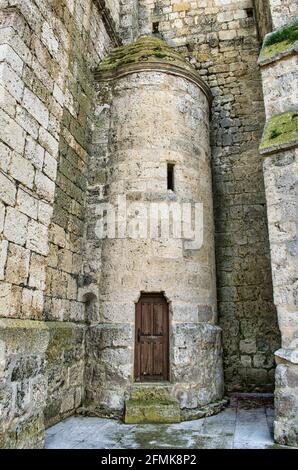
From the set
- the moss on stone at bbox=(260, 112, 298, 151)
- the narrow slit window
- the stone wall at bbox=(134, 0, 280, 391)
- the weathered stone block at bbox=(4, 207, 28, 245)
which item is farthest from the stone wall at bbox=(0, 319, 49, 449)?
the stone wall at bbox=(134, 0, 280, 391)

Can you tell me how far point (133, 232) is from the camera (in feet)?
17.5

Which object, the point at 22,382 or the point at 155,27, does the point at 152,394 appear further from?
the point at 155,27

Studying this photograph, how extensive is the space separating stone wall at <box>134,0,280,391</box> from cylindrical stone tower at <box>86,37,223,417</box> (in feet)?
2.61

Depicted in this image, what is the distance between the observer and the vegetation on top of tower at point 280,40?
484 cm

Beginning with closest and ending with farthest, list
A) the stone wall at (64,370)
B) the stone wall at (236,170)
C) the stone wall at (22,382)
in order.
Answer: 1. the stone wall at (22,382)
2. the stone wall at (64,370)
3. the stone wall at (236,170)

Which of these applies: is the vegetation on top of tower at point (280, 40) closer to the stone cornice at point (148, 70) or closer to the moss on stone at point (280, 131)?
the moss on stone at point (280, 131)

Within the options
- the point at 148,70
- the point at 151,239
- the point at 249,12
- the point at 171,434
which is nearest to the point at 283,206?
the point at 151,239

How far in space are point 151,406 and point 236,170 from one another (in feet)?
14.3

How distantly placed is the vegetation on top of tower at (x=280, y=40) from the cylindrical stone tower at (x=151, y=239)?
4.73ft

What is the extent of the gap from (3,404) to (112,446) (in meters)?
1.29

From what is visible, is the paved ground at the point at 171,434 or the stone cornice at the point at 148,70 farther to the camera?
the stone cornice at the point at 148,70

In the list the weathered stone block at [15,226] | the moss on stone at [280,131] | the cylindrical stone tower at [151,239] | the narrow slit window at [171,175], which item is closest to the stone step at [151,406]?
the cylindrical stone tower at [151,239]
